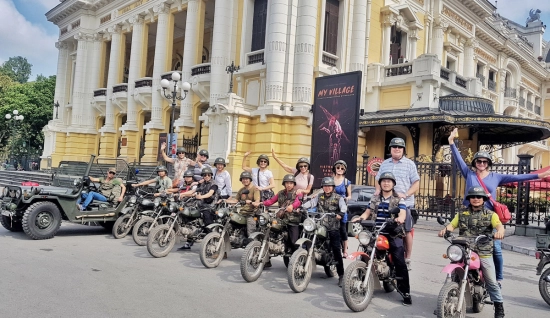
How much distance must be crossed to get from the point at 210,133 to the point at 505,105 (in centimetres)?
2734

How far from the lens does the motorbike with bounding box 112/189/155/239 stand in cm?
928

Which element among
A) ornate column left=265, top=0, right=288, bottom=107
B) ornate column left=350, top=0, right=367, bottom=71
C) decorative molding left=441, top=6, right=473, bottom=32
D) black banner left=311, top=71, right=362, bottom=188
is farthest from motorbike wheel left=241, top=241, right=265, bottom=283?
decorative molding left=441, top=6, right=473, bottom=32

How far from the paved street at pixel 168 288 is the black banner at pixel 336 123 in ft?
14.0

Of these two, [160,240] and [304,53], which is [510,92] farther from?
[160,240]

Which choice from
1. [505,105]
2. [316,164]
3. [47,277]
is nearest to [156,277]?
[47,277]

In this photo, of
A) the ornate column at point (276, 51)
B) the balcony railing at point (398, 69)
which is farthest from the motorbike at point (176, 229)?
the balcony railing at point (398, 69)

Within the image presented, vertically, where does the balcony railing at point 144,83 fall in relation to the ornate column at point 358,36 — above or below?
below

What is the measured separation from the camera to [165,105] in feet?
85.7

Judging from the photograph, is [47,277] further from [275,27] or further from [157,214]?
[275,27]

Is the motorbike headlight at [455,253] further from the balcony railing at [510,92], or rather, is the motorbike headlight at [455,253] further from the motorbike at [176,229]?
the balcony railing at [510,92]

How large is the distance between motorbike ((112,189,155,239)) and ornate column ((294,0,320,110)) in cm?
1063

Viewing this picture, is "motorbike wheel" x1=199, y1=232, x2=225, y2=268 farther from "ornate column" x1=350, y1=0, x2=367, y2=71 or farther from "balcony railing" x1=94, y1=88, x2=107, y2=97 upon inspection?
"balcony railing" x1=94, y1=88, x2=107, y2=97

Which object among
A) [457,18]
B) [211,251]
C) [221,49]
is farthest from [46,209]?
[457,18]

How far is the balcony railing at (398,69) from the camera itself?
810 inches
